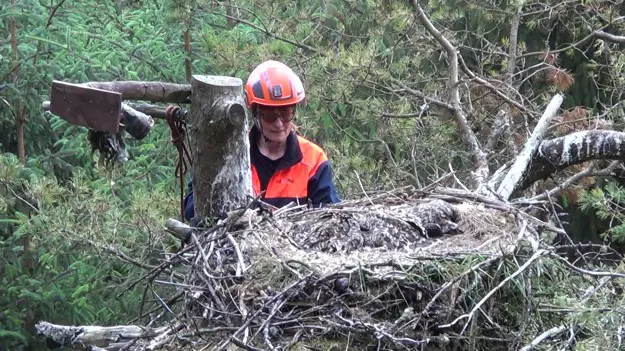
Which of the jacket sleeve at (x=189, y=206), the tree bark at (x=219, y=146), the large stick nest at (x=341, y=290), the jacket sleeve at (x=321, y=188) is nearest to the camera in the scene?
the large stick nest at (x=341, y=290)

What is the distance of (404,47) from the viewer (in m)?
9.41

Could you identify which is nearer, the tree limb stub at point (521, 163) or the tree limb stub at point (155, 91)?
the tree limb stub at point (155, 91)

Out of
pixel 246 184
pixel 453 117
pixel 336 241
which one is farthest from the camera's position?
pixel 453 117

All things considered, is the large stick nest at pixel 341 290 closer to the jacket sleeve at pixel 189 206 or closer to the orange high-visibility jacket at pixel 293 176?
the jacket sleeve at pixel 189 206

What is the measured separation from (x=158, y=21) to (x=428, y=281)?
5592mm

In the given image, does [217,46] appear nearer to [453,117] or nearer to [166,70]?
[166,70]

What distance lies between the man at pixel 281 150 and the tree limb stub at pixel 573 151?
1.11m

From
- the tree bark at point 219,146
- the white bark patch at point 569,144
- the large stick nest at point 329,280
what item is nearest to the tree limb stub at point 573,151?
the white bark patch at point 569,144

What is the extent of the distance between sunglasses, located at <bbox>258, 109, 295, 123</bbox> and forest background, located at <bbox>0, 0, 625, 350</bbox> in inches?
80.3

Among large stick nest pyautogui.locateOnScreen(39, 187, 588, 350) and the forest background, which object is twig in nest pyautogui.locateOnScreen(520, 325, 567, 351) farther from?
the forest background

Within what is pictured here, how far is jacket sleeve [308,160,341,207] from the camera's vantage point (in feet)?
18.5

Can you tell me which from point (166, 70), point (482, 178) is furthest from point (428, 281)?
point (166, 70)

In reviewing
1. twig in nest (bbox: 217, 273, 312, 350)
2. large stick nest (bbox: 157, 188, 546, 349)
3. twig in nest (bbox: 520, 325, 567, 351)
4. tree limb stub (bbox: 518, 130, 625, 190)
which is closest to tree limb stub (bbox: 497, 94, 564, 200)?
tree limb stub (bbox: 518, 130, 625, 190)

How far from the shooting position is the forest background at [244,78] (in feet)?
26.8
